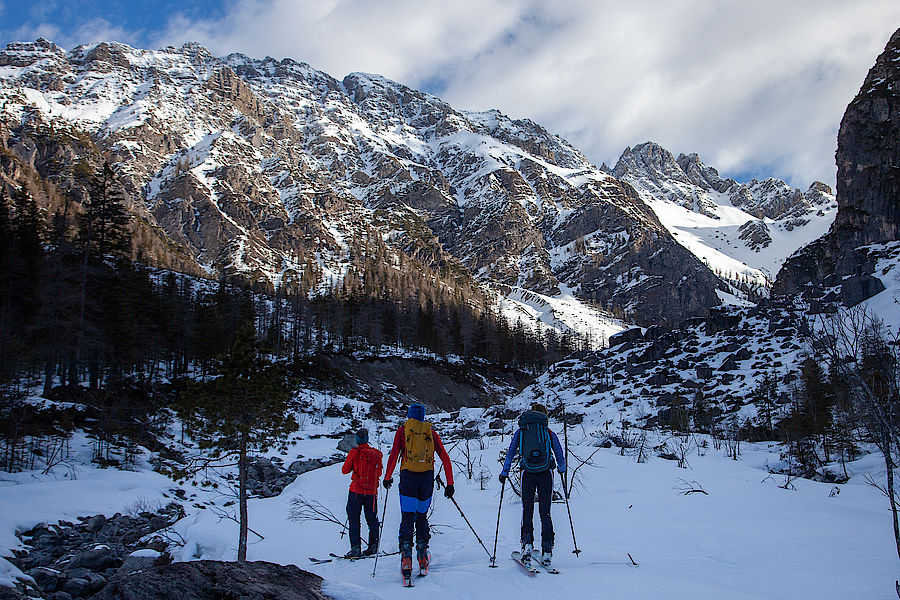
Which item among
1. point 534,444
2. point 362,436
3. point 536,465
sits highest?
point 534,444

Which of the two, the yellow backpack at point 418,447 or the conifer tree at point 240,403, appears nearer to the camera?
the yellow backpack at point 418,447

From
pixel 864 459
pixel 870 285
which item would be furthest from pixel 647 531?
pixel 870 285

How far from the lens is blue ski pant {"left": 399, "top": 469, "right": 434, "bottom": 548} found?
5.93 meters

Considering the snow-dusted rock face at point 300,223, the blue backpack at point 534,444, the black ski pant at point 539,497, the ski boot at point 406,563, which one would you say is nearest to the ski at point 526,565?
the black ski pant at point 539,497

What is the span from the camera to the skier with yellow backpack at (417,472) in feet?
19.6

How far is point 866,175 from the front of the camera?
5847 centimetres

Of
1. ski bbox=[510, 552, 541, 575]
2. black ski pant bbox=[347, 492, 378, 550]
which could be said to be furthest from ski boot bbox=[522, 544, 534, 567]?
black ski pant bbox=[347, 492, 378, 550]

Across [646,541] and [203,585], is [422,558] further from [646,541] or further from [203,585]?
[646,541]

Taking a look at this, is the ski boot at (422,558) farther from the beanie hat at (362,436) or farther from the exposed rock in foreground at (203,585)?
the beanie hat at (362,436)

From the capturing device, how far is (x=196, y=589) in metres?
3.47

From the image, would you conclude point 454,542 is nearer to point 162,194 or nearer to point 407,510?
point 407,510

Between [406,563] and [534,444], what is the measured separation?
2.21 m

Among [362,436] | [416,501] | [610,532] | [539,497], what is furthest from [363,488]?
[610,532]

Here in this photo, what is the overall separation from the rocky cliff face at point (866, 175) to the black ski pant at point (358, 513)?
59.6 m
